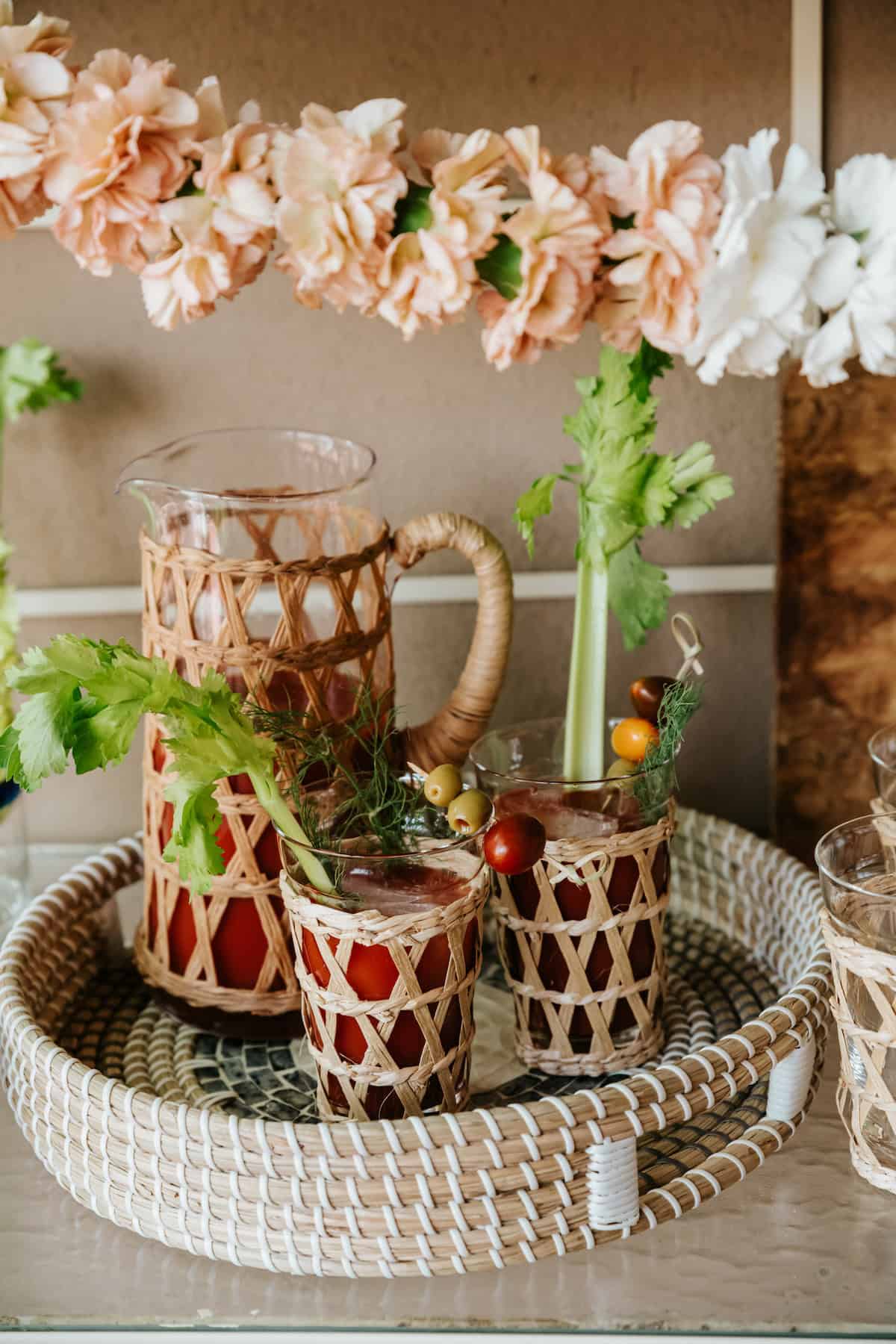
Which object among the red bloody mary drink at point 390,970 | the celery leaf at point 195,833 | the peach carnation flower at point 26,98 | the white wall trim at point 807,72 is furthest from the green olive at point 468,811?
the white wall trim at point 807,72

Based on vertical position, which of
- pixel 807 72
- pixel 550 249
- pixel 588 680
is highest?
pixel 807 72

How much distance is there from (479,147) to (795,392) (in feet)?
1.17

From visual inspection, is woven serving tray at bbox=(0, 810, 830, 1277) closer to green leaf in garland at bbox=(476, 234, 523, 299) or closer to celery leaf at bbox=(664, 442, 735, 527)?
celery leaf at bbox=(664, 442, 735, 527)

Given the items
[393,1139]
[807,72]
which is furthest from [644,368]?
[393,1139]

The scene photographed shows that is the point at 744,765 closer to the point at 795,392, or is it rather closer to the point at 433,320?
the point at 795,392

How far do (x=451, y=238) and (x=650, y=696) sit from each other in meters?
0.27

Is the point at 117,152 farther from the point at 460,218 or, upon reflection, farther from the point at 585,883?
the point at 585,883

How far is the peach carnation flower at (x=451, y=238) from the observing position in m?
0.56

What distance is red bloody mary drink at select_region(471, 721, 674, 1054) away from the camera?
2.16 ft

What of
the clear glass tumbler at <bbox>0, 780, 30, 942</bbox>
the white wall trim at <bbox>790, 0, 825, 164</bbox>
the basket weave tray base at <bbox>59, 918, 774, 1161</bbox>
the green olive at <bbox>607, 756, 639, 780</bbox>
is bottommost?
the basket weave tray base at <bbox>59, 918, 774, 1161</bbox>

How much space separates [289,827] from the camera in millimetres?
605

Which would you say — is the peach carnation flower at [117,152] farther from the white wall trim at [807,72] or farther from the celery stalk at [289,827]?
the white wall trim at [807,72]

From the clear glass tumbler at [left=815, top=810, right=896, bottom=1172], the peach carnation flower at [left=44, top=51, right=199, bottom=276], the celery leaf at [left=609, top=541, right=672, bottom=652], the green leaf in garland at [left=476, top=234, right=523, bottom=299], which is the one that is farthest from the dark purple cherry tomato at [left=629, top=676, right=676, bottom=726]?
the peach carnation flower at [left=44, top=51, right=199, bottom=276]

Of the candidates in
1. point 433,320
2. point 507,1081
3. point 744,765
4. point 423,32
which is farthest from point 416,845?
point 423,32
